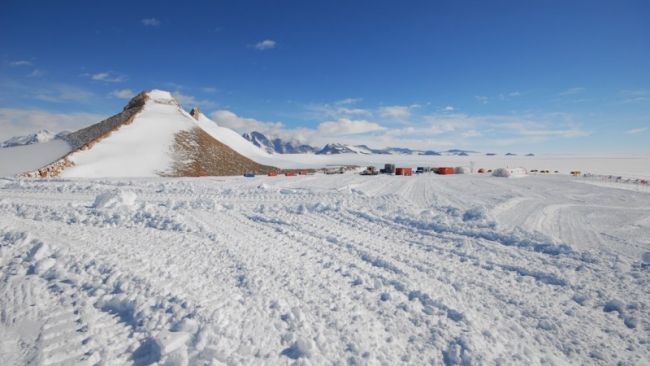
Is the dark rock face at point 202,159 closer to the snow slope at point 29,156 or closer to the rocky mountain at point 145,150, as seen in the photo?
the rocky mountain at point 145,150

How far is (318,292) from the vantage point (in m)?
5.32

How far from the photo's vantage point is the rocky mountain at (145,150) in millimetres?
37312

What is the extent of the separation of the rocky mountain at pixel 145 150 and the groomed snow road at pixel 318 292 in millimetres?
31355

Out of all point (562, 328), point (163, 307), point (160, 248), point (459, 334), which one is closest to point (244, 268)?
point (163, 307)

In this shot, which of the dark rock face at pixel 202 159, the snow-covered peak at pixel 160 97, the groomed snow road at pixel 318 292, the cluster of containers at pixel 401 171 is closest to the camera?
the groomed snow road at pixel 318 292

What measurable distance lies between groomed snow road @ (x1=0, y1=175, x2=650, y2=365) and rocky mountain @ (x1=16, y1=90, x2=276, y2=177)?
31.4 metres

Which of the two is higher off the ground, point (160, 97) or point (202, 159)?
point (160, 97)

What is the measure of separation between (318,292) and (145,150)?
47550 mm

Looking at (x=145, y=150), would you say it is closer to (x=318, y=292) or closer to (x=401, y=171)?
(x=401, y=171)

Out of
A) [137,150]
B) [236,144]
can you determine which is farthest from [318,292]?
[236,144]

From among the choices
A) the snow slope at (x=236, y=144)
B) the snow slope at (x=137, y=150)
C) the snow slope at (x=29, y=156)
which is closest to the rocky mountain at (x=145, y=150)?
the snow slope at (x=137, y=150)

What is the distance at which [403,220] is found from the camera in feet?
35.5

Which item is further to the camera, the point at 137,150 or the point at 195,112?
the point at 195,112

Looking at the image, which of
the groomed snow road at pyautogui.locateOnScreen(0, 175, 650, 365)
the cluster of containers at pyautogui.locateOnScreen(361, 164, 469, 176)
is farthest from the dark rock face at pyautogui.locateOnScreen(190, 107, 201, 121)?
the groomed snow road at pyautogui.locateOnScreen(0, 175, 650, 365)
